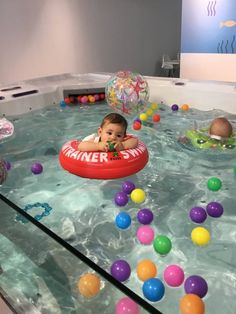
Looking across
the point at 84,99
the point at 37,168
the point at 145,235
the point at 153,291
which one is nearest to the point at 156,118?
the point at 84,99

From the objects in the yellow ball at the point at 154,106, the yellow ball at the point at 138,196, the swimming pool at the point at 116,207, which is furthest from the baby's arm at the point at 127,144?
the yellow ball at the point at 154,106

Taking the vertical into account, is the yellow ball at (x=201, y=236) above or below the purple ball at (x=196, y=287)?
below

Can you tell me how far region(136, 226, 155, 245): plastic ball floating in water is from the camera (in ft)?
4.61

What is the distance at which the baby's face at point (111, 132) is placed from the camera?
1932mm

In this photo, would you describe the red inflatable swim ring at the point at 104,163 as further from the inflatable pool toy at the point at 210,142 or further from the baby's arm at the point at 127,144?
the inflatable pool toy at the point at 210,142

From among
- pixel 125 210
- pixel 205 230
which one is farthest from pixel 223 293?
pixel 125 210

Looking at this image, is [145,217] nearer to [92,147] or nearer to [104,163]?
[104,163]

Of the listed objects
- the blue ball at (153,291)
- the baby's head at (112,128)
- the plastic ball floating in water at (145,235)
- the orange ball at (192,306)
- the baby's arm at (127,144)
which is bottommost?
the plastic ball floating in water at (145,235)

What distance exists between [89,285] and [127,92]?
212 cm

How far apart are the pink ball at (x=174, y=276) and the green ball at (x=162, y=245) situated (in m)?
0.13

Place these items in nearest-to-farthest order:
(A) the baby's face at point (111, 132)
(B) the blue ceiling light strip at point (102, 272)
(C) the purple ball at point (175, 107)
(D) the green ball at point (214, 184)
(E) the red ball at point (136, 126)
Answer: (B) the blue ceiling light strip at point (102, 272)
(D) the green ball at point (214, 184)
(A) the baby's face at point (111, 132)
(E) the red ball at point (136, 126)
(C) the purple ball at point (175, 107)

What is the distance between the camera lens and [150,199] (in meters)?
1.78

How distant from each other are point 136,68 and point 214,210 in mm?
5178

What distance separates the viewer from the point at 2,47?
4.60m
